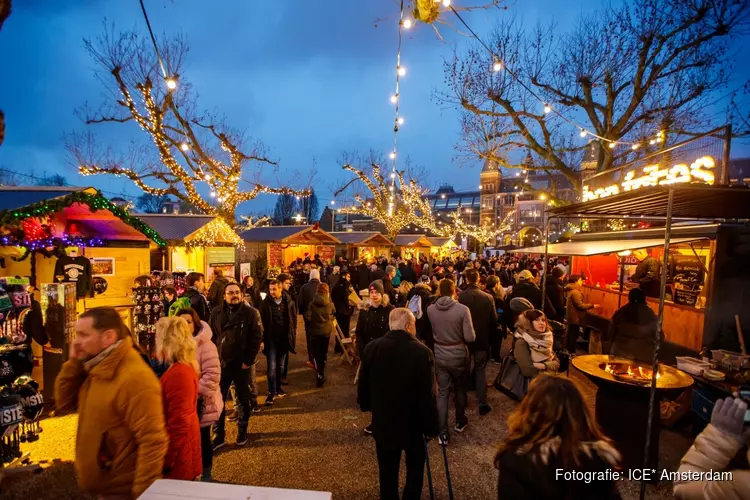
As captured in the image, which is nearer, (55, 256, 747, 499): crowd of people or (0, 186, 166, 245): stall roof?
(55, 256, 747, 499): crowd of people

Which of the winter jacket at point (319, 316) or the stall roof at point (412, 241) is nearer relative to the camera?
the winter jacket at point (319, 316)

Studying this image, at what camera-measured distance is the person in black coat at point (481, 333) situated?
5.13 metres

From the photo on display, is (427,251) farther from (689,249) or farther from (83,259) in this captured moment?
(83,259)

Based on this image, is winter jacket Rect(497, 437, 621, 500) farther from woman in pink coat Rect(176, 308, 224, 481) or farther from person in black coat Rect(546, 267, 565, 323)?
person in black coat Rect(546, 267, 565, 323)

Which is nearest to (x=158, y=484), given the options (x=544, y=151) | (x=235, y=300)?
(x=235, y=300)

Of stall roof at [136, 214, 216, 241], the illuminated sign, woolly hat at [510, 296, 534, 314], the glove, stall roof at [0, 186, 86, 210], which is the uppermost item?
the illuminated sign

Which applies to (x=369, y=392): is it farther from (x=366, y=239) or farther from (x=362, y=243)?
(x=366, y=239)

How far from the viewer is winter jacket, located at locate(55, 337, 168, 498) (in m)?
1.94

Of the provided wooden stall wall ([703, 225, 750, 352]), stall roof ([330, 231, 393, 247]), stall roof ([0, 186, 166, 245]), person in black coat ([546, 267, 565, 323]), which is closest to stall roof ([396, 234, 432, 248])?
stall roof ([330, 231, 393, 247])

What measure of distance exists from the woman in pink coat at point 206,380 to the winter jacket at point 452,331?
7.93ft

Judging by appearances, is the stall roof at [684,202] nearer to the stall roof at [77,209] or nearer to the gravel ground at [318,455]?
the gravel ground at [318,455]

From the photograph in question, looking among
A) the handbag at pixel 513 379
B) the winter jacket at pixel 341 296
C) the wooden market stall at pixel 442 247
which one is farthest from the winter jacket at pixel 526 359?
the wooden market stall at pixel 442 247

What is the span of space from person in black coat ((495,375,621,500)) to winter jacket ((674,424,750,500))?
60 centimetres

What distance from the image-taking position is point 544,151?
1243 centimetres
